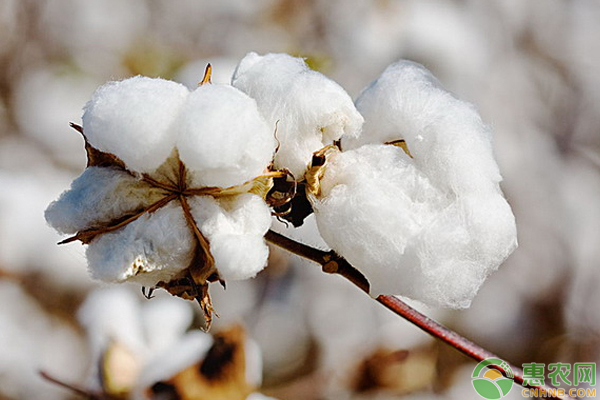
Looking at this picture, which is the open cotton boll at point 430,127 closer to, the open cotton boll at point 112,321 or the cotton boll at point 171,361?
the cotton boll at point 171,361

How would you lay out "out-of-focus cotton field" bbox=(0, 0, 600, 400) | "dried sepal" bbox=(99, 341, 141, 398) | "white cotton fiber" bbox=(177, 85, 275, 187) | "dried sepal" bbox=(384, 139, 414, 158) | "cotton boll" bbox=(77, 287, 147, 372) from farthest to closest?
"out-of-focus cotton field" bbox=(0, 0, 600, 400)
"cotton boll" bbox=(77, 287, 147, 372)
"dried sepal" bbox=(99, 341, 141, 398)
"dried sepal" bbox=(384, 139, 414, 158)
"white cotton fiber" bbox=(177, 85, 275, 187)

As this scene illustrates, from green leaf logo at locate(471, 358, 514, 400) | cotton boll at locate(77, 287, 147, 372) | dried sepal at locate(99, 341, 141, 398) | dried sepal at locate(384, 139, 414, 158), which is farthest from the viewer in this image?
cotton boll at locate(77, 287, 147, 372)

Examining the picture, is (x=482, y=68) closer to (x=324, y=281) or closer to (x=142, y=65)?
(x=324, y=281)

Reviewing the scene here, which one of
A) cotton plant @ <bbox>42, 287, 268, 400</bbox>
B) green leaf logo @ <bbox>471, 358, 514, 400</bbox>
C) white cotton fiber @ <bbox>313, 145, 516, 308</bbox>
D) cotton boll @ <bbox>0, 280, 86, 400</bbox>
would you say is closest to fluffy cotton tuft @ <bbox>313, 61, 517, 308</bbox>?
white cotton fiber @ <bbox>313, 145, 516, 308</bbox>

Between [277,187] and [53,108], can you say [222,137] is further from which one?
[53,108]

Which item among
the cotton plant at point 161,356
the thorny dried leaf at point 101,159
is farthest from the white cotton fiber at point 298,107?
the cotton plant at point 161,356

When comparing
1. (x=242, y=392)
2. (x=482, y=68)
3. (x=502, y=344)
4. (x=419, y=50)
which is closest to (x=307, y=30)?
(x=419, y=50)

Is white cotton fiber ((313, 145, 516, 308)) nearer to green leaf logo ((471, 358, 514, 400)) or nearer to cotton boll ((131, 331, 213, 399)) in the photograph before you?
green leaf logo ((471, 358, 514, 400))

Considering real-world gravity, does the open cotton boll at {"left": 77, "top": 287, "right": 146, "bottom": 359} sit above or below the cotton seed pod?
below
